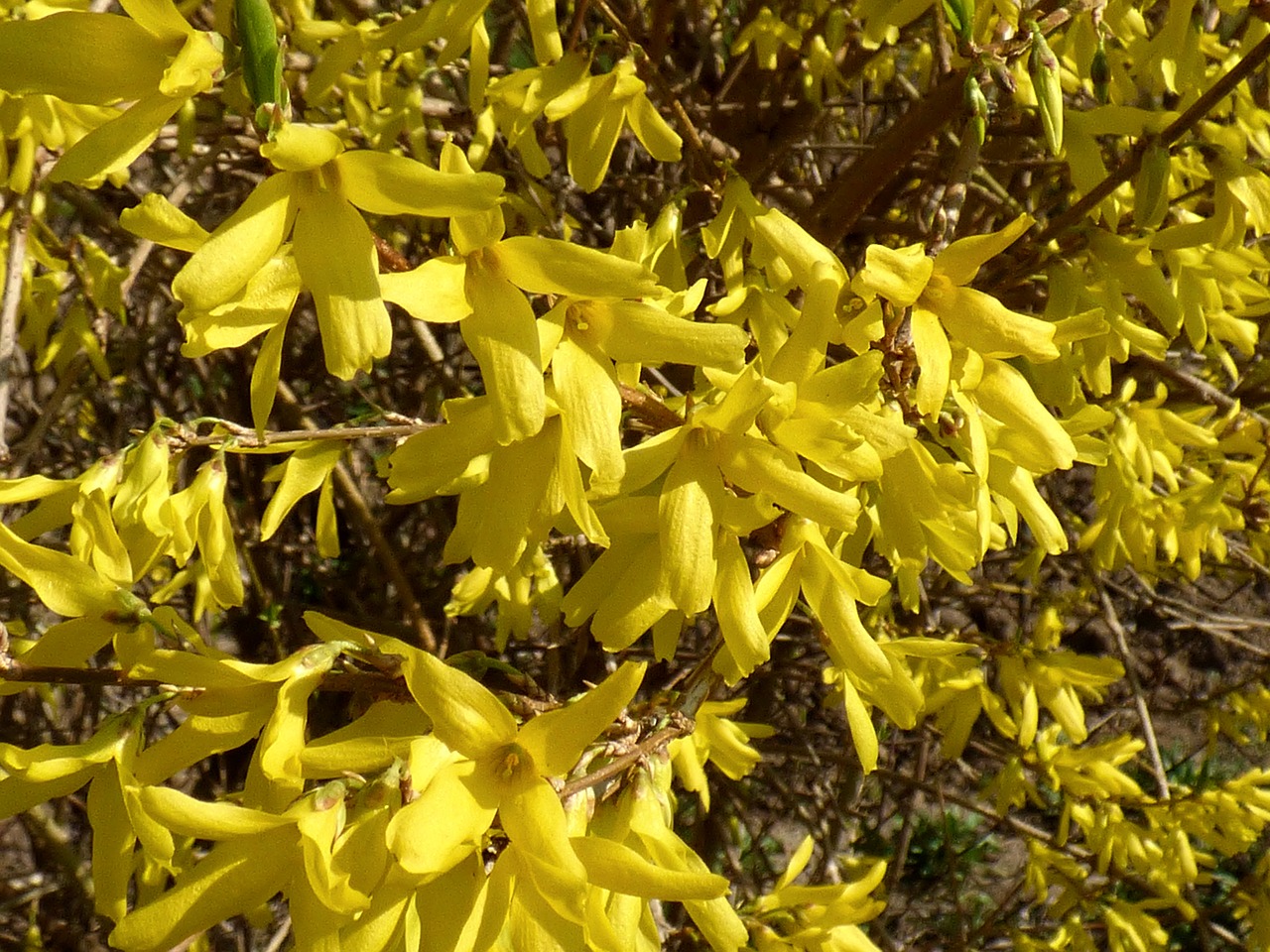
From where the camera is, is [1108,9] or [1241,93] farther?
[1241,93]

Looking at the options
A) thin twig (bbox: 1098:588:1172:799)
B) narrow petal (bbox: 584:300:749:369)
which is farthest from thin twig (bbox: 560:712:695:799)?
thin twig (bbox: 1098:588:1172:799)

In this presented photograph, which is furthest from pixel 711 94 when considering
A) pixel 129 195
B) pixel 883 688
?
pixel 883 688

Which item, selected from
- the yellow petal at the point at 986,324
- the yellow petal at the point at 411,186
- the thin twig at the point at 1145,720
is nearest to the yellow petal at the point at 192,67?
the yellow petal at the point at 411,186

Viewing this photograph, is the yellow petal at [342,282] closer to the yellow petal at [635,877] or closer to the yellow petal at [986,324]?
the yellow petal at [635,877]

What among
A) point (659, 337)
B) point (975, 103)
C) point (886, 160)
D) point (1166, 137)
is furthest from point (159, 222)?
point (886, 160)

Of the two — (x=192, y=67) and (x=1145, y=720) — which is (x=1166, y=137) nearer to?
(x=192, y=67)

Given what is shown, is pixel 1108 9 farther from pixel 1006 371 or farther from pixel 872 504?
pixel 872 504
